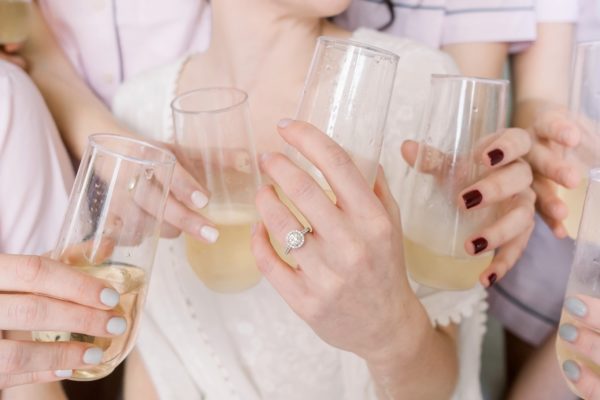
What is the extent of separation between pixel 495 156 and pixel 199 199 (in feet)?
1.37

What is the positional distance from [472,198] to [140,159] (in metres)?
0.44

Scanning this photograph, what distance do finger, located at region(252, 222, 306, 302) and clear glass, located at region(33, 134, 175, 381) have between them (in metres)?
0.13

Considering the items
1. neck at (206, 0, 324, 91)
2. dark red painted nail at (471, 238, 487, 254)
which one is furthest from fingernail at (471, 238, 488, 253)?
neck at (206, 0, 324, 91)

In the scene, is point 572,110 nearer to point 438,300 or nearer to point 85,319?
point 438,300

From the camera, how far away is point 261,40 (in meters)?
1.23

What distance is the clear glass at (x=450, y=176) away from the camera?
2.67 feet

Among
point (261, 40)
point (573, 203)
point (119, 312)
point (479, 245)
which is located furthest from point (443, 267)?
point (261, 40)

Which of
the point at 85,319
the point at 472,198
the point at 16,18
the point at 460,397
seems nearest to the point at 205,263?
the point at 85,319

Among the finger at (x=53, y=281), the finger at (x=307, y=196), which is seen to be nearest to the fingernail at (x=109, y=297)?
the finger at (x=53, y=281)

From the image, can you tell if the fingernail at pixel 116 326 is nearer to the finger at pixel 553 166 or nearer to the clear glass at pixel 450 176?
the clear glass at pixel 450 176

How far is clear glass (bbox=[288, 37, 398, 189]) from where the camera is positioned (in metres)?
0.70

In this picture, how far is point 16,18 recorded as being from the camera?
1240mm

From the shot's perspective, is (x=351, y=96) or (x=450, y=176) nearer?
(x=351, y=96)

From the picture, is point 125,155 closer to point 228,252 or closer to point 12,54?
point 228,252
